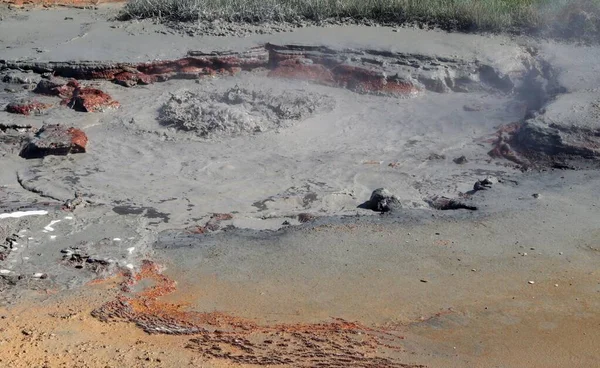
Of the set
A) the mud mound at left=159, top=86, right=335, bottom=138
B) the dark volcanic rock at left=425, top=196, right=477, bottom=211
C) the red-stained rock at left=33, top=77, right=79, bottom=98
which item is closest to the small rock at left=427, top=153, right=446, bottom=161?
the dark volcanic rock at left=425, top=196, right=477, bottom=211

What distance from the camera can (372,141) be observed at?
8.36 meters

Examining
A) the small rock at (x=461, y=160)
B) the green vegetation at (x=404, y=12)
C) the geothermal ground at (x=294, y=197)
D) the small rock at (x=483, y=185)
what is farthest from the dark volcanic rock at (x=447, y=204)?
the green vegetation at (x=404, y=12)

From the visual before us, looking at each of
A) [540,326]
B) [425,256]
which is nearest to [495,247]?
[425,256]

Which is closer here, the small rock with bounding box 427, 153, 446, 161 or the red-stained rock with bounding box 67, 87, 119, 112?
the small rock with bounding box 427, 153, 446, 161

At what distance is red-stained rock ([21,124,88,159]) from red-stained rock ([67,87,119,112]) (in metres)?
0.85

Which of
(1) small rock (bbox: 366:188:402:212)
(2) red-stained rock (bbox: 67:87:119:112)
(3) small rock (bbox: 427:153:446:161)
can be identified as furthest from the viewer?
(2) red-stained rock (bbox: 67:87:119:112)

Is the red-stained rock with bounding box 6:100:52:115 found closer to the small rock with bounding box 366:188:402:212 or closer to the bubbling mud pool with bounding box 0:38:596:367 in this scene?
the bubbling mud pool with bounding box 0:38:596:367

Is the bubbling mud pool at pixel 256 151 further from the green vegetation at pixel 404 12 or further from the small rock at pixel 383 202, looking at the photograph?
the green vegetation at pixel 404 12

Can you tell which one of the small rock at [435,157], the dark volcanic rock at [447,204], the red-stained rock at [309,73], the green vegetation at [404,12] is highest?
the green vegetation at [404,12]

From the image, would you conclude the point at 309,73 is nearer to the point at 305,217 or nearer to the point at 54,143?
the point at 54,143

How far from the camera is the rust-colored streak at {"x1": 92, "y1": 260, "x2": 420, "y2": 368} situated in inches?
166

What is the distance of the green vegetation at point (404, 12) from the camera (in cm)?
1020

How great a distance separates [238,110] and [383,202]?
2852 mm

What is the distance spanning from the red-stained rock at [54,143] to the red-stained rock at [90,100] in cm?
85
